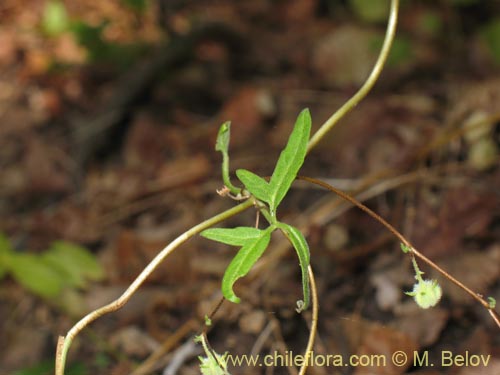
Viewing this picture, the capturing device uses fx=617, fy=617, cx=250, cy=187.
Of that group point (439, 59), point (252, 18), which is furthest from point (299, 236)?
point (252, 18)

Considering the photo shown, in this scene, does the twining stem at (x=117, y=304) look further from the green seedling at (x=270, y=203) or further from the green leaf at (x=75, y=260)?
the green leaf at (x=75, y=260)

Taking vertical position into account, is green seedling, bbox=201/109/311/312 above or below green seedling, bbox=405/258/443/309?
above

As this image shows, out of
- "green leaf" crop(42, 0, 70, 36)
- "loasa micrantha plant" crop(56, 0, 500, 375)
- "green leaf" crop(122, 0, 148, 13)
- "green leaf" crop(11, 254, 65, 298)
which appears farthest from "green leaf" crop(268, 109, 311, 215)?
"green leaf" crop(42, 0, 70, 36)

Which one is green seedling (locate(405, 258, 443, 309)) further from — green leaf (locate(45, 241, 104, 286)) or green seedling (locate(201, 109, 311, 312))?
green leaf (locate(45, 241, 104, 286))

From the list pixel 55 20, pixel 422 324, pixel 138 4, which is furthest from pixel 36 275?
pixel 55 20

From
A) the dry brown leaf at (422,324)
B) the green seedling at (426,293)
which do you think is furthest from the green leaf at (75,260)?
the green seedling at (426,293)

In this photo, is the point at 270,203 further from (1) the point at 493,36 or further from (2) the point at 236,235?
(1) the point at 493,36
